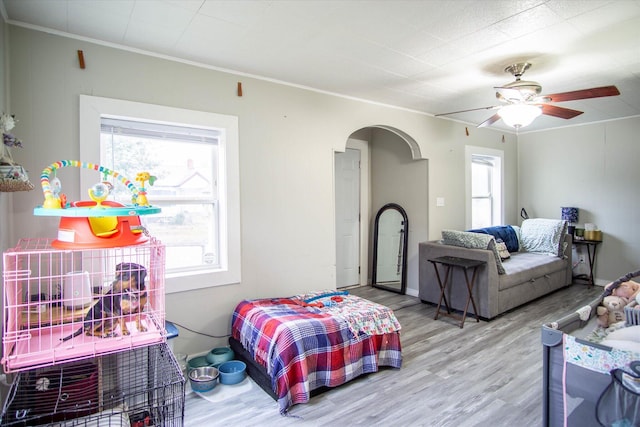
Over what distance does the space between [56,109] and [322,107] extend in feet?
7.19

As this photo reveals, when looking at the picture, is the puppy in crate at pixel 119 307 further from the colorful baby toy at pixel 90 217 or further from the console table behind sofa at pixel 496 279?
the console table behind sofa at pixel 496 279

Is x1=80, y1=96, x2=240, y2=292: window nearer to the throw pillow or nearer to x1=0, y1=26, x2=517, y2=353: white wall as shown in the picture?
x1=0, y1=26, x2=517, y2=353: white wall

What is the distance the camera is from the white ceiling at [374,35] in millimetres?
2068

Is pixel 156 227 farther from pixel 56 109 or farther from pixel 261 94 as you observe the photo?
pixel 261 94

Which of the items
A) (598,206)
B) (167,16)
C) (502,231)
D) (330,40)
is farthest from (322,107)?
(598,206)

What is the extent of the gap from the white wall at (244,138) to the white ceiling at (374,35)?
0.15 m

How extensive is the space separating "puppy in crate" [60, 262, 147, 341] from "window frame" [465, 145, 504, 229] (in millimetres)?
4639

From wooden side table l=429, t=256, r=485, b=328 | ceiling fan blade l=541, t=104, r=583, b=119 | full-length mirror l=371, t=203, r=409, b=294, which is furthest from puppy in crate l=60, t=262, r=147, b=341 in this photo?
full-length mirror l=371, t=203, r=409, b=294

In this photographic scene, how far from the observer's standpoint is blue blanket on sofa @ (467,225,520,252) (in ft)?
16.4

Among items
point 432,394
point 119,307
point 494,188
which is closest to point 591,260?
point 494,188

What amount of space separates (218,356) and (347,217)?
2843 mm

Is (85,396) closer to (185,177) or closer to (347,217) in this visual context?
(185,177)

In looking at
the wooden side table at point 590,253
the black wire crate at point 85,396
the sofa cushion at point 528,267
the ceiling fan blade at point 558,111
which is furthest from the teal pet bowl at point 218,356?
the wooden side table at point 590,253

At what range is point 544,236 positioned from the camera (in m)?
5.11
